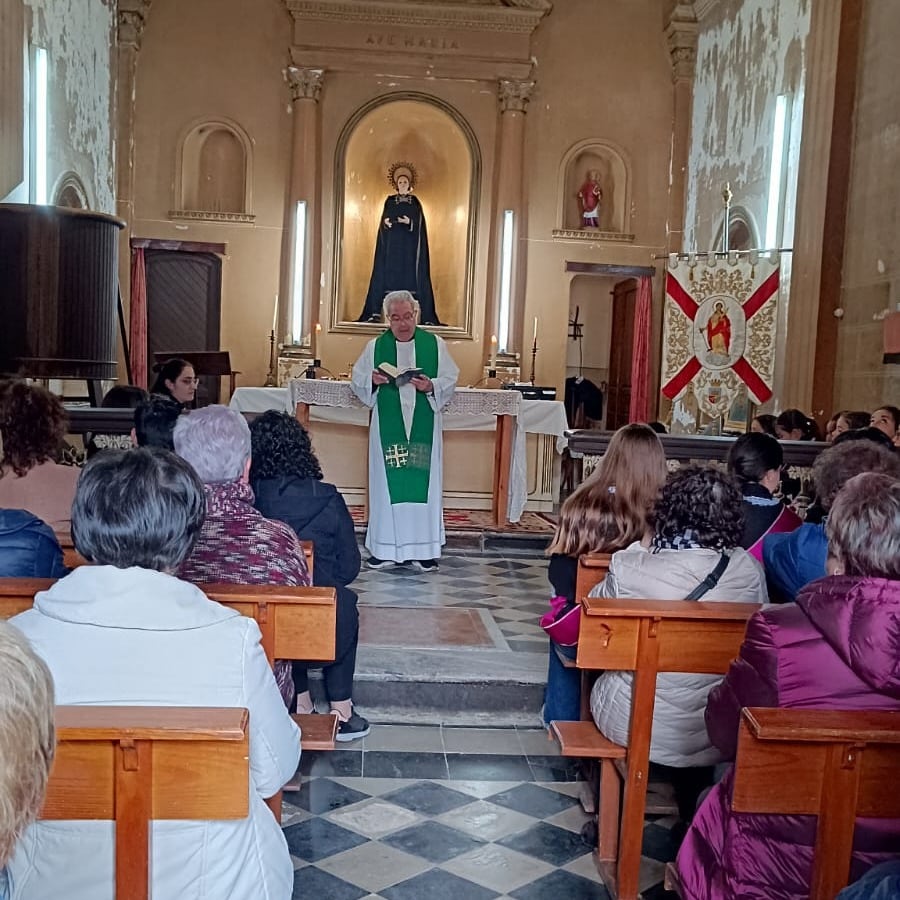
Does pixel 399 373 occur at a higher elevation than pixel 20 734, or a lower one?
higher

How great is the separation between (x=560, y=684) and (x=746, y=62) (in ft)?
26.7

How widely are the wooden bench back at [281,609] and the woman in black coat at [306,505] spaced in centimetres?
82

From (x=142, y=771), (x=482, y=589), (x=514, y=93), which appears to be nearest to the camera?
(x=142, y=771)

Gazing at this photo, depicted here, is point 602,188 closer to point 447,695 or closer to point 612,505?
point 447,695

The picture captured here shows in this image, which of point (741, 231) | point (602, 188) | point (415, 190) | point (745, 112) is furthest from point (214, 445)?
point (415, 190)

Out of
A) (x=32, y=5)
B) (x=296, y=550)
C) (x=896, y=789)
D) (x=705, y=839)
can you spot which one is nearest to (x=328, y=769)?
(x=296, y=550)

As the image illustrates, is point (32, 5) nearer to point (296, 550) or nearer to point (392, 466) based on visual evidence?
point (392, 466)

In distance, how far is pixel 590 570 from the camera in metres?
3.00

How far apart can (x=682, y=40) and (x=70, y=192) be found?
6.69 m

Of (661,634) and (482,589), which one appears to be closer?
(661,634)

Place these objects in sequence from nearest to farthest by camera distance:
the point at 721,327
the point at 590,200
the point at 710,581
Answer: the point at 710,581, the point at 721,327, the point at 590,200

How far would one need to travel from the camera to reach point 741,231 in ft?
31.7

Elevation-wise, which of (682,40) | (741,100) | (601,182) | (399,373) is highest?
(682,40)

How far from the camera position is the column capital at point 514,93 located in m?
10.8
